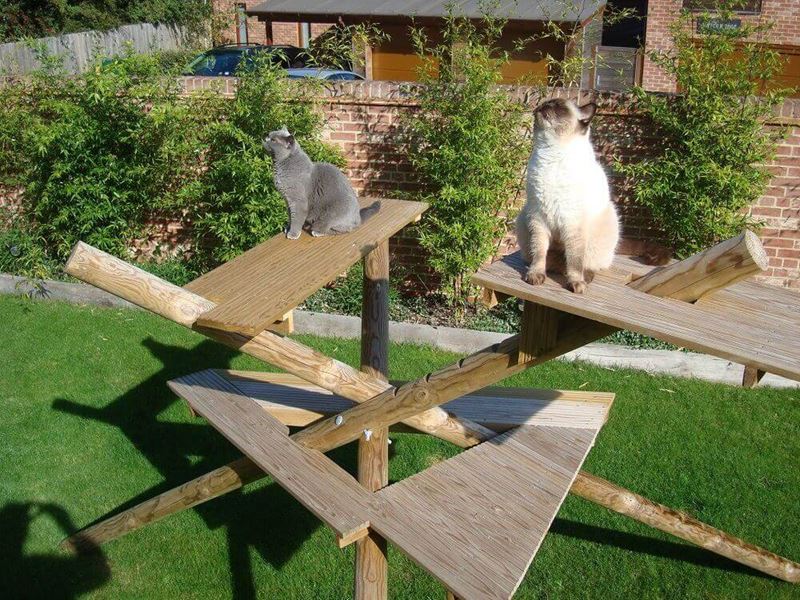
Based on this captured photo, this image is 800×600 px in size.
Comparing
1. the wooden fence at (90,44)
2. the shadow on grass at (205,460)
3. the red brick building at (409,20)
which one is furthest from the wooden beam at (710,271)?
the red brick building at (409,20)

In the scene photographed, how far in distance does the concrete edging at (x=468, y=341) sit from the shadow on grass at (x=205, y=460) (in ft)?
2.80

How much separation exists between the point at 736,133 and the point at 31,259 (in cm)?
619

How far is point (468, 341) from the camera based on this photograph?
562cm

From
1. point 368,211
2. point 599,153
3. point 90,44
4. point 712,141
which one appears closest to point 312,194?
point 368,211

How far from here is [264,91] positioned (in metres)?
6.09

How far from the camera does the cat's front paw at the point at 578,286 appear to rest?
2.08m

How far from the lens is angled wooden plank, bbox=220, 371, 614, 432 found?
3.10 metres

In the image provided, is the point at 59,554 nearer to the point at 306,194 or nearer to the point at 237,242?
the point at 306,194

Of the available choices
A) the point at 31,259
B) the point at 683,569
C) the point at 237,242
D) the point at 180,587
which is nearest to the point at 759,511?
the point at 683,569

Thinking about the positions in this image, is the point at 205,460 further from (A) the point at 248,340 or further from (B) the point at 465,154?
(B) the point at 465,154

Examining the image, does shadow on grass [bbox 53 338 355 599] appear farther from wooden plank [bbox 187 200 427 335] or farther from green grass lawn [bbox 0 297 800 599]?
wooden plank [bbox 187 200 427 335]

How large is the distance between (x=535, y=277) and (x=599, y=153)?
4.36 meters

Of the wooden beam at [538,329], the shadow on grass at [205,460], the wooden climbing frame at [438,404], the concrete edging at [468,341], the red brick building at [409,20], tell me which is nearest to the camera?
the wooden climbing frame at [438,404]

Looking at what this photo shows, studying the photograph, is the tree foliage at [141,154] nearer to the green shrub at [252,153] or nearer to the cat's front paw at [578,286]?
the green shrub at [252,153]
